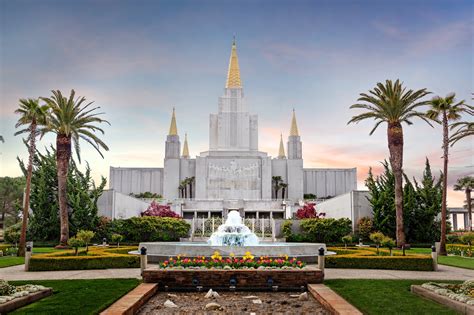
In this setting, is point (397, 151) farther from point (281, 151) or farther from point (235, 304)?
point (281, 151)

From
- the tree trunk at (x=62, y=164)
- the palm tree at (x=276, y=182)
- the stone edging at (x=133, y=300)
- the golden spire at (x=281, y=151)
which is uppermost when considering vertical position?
the golden spire at (x=281, y=151)

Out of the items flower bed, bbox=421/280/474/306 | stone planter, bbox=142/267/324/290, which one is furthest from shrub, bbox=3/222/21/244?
flower bed, bbox=421/280/474/306

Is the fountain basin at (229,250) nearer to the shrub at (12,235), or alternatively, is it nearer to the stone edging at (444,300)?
the stone edging at (444,300)

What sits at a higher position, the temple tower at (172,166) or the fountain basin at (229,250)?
the temple tower at (172,166)

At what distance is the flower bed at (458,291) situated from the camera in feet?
31.3

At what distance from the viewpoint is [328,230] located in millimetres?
34156

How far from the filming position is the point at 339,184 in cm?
7206

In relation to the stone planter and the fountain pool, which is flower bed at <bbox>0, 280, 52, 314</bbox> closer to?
the stone planter

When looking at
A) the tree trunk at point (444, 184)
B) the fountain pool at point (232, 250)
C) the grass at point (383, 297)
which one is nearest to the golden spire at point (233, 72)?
the tree trunk at point (444, 184)

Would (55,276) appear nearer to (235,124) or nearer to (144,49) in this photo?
(144,49)

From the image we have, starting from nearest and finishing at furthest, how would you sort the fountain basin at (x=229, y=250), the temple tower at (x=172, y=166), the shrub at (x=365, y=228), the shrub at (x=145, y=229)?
the fountain basin at (x=229, y=250) < the shrub at (x=365, y=228) < the shrub at (x=145, y=229) < the temple tower at (x=172, y=166)

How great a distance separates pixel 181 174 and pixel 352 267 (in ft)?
168

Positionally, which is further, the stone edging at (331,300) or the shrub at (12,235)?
the shrub at (12,235)

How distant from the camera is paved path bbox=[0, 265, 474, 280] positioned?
14898mm
